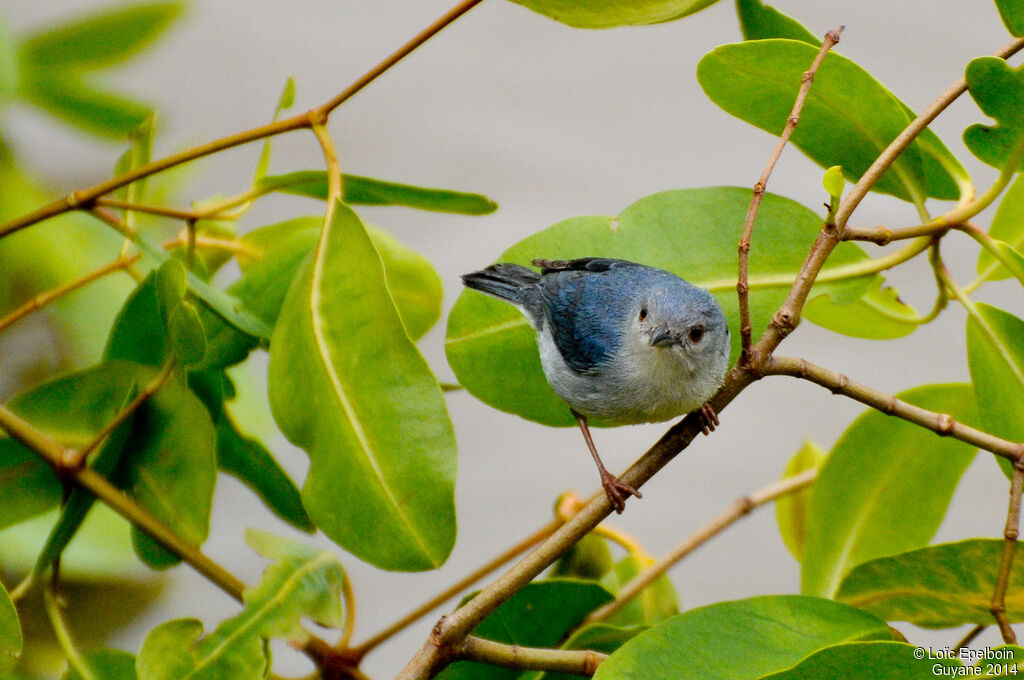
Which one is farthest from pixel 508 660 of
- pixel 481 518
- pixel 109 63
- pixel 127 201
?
pixel 481 518

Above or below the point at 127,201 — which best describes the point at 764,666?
below

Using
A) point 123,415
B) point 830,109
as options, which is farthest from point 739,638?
point 123,415

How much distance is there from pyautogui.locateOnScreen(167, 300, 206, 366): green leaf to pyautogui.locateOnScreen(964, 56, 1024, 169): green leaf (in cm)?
57

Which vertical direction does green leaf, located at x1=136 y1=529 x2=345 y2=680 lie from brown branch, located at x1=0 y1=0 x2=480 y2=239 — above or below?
below

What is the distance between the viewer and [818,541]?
896 mm

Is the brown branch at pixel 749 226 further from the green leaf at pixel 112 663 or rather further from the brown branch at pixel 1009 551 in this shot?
the green leaf at pixel 112 663

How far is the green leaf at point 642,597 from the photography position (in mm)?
927

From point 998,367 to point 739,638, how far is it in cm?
29

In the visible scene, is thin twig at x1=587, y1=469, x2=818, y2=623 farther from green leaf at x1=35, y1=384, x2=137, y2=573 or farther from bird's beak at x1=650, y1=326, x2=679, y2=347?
green leaf at x1=35, y1=384, x2=137, y2=573

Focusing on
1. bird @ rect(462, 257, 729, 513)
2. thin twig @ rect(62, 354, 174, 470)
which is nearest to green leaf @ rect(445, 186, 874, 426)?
bird @ rect(462, 257, 729, 513)

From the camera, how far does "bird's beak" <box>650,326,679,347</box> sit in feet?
2.80

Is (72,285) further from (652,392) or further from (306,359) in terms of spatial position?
(652,392)

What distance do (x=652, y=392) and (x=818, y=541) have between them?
0.68 ft

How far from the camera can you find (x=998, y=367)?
741mm
